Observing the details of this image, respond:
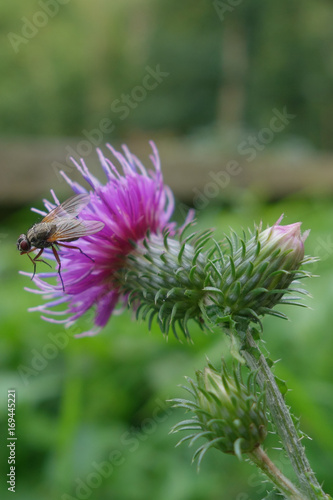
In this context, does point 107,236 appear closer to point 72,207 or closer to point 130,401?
point 72,207

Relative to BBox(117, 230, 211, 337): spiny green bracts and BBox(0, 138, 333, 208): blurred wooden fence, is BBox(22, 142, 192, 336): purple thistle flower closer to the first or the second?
BBox(117, 230, 211, 337): spiny green bracts

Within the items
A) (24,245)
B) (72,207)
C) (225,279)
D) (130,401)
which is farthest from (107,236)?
(130,401)

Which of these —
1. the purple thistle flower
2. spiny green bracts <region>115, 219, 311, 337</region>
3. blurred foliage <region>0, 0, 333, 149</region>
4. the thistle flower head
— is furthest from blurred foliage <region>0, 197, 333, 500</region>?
blurred foliage <region>0, 0, 333, 149</region>

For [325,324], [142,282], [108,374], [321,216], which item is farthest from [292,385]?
[321,216]

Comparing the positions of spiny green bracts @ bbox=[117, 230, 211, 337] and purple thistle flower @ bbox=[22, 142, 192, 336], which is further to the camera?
purple thistle flower @ bbox=[22, 142, 192, 336]

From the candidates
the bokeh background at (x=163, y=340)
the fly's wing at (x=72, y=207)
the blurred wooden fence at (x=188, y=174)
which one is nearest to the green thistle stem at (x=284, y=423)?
the bokeh background at (x=163, y=340)

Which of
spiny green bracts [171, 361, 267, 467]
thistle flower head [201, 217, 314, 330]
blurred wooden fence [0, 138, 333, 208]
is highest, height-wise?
blurred wooden fence [0, 138, 333, 208]
